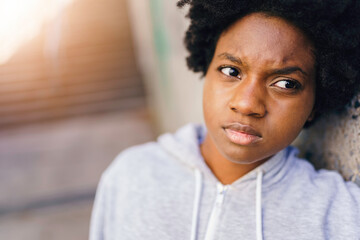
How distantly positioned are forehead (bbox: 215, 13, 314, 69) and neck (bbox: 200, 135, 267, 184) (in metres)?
0.48

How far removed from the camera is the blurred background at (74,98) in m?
3.65

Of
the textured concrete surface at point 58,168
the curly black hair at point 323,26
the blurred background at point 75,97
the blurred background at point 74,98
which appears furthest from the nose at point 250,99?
the textured concrete surface at point 58,168

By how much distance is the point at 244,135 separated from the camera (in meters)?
1.18

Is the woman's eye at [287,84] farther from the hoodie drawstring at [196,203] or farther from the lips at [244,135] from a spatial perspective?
the hoodie drawstring at [196,203]

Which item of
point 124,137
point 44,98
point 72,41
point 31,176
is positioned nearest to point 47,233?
point 31,176

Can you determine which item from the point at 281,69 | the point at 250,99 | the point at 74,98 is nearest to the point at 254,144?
the point at 250,99

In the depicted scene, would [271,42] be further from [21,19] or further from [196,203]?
[21,19]

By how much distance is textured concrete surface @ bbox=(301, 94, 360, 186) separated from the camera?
1.29 meters

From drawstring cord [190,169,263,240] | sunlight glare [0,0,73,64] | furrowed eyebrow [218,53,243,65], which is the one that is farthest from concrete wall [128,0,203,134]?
sunlight glare [0,0,73,64]

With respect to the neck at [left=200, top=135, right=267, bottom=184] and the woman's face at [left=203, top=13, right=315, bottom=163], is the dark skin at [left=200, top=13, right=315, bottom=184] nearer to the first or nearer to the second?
the woman's face at [left=203, top=13, right=315, bottom=163]

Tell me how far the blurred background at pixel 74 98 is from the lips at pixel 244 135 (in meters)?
1.71

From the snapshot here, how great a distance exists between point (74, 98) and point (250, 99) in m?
5.89

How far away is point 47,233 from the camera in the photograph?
3273 mm

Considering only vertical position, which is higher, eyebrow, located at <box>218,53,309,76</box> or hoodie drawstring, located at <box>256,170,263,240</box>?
eyebrow, located at <box>218,53,309,76</box>
